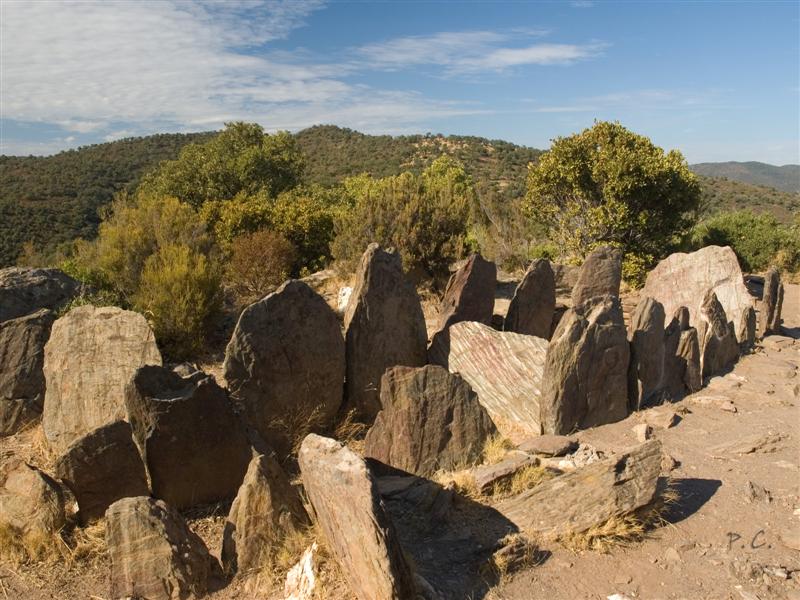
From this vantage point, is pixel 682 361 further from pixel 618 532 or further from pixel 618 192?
pixel 618 192

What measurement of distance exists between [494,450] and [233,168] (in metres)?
17.9

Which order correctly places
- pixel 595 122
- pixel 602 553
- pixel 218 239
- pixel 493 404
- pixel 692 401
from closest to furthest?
1. pixel 602 553
2. pixel 493 404
3. pixel 692 401
4. pixel 218 239
5. pixel 595 122

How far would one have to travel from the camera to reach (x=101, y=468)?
4.30 metres

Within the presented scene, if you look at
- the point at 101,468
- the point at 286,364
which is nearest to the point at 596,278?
the point at 286,364

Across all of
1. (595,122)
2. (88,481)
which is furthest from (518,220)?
(88,481)

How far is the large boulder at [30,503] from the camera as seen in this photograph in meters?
4.08

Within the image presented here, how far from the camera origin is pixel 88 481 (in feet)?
14.1

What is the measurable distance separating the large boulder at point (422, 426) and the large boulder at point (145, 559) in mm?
1773

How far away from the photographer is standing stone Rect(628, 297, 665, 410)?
6.33 meters

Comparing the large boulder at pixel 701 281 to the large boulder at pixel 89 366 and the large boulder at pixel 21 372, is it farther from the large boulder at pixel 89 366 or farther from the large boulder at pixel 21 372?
the large boulder at pixel 21 372

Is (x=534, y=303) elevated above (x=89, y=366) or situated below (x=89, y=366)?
above

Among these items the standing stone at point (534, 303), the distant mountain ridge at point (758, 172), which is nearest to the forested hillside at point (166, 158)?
the standing stone at point (534, 303)

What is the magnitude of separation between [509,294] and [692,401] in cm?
468

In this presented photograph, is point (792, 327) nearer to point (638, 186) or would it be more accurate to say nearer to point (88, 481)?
point (638, 186)
